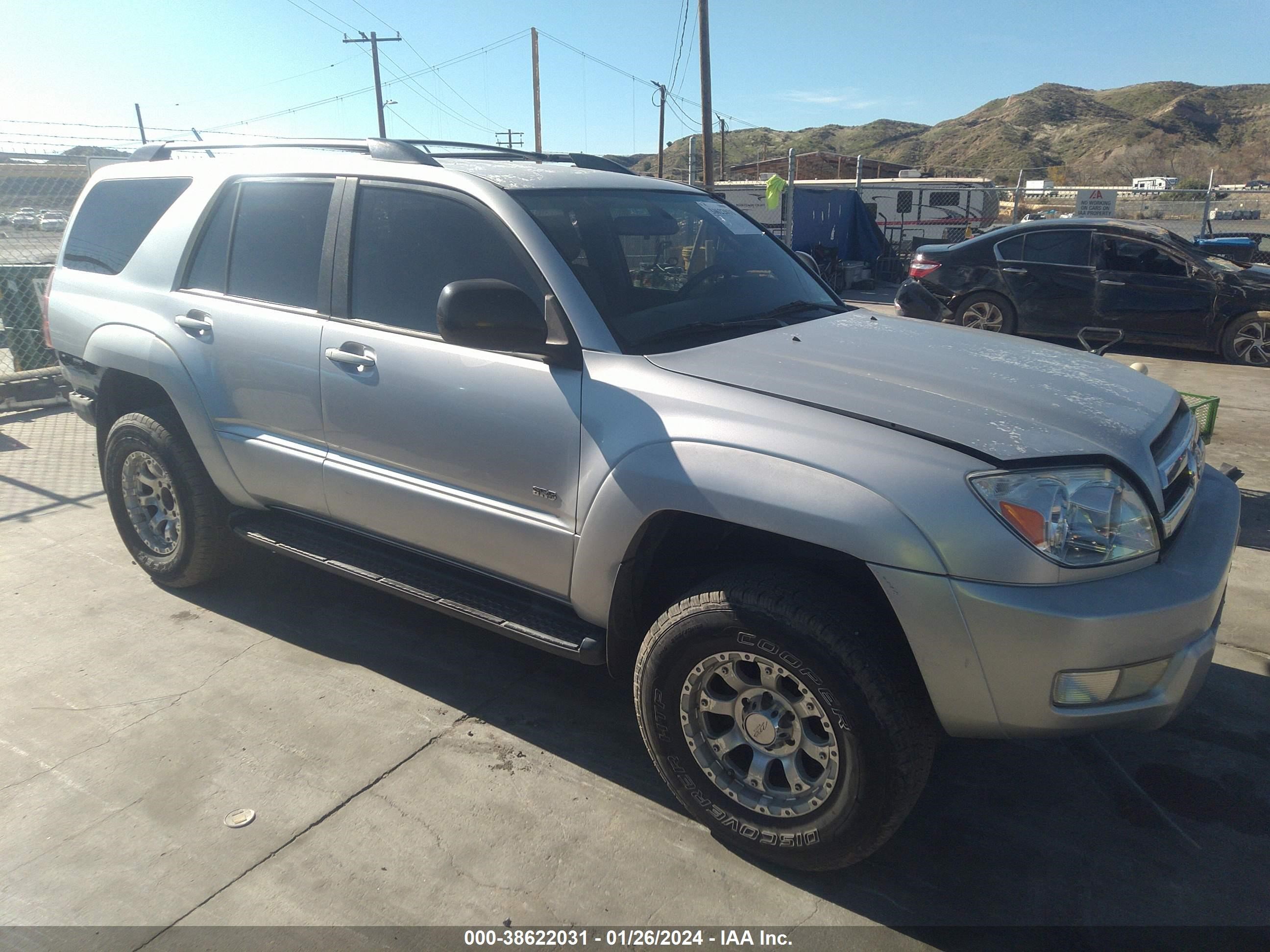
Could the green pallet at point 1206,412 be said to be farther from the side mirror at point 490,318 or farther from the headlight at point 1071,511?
the side mirror at point 490,318

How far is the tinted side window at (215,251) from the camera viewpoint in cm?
372

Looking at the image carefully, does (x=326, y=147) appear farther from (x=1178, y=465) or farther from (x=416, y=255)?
(x=1178, y=465)

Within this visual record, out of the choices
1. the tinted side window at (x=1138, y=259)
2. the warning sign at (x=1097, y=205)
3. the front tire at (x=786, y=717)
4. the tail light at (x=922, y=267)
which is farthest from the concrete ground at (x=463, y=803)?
the warning sign at (x=1097, y=205)

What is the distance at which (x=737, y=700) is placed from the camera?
8.05ft

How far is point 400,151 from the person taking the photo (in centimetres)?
332

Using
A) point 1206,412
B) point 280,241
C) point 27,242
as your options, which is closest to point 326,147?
point 280,241

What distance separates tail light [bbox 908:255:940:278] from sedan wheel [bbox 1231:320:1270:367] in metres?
3.32

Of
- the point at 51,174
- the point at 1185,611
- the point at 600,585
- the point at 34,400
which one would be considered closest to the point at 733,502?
the point at 600,585

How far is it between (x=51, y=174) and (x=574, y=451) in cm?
895

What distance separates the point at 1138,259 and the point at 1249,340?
1.46 metres

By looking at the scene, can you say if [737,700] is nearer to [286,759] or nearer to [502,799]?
[502,799]

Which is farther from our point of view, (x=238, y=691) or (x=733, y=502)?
(x=238, y=691)

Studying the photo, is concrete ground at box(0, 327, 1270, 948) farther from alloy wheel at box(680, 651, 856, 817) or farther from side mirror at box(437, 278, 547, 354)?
side mirror at box(437, 278, 547, 354)

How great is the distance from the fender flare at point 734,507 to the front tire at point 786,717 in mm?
204
